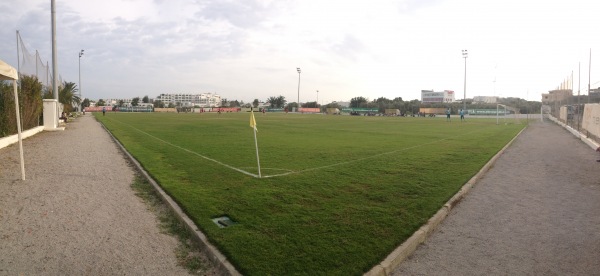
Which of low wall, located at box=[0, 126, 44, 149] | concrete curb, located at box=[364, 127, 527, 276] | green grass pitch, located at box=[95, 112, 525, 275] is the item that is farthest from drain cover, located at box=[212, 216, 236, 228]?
low wall, located at box=[0, 126, 44, 149]

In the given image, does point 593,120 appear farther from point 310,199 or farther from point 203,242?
point 203,242

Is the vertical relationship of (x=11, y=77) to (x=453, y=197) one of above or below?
above

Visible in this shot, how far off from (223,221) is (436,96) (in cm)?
17105

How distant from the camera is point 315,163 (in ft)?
37.7

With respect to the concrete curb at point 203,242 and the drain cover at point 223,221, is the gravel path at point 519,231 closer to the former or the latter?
the concrete curb at point 203,242

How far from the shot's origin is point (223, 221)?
19.1ft

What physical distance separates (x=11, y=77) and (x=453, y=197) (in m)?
9.84

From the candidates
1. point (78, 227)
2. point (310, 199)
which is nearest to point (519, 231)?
point (310, 199)

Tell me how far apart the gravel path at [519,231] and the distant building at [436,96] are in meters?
160

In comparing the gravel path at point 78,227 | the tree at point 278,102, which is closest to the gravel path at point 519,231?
the gravel path at point 78,227

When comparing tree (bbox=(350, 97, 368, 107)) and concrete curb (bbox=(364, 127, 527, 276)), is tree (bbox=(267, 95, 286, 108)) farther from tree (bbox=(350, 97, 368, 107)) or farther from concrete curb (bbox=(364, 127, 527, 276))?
concrete curb (bbox=(364, 127, 527, 276))

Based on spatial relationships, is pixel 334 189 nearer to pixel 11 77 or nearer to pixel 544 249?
pixel 544 249

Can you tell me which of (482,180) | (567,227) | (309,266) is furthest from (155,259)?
(482,180)

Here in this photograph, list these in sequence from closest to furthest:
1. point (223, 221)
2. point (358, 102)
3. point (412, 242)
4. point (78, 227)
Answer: point (412, 242), point (78, 227), point (223, 221), point (358, 102)
